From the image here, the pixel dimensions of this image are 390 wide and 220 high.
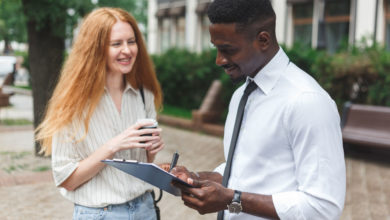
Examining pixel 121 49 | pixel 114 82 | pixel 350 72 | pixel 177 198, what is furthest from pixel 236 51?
pixel 350 72

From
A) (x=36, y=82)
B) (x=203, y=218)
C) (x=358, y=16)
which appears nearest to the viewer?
(x=203, y=218)

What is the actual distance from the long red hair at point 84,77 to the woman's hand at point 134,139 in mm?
176

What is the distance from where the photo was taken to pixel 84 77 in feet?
7.82

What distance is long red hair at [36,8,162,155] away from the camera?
231 centimetres

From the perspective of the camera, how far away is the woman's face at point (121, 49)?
2.44m

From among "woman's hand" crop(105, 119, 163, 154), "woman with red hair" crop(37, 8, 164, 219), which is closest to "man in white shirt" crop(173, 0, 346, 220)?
"woman's hand" crop(105, 119, 163, 154)

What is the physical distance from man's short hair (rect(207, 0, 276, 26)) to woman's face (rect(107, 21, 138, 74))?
34.7 inches

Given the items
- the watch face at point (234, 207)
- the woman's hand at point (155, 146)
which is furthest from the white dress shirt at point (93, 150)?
the watch face at point (234, 207)

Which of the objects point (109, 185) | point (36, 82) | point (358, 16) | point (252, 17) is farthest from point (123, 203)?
point (358, 16)

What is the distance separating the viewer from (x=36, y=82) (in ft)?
25.2

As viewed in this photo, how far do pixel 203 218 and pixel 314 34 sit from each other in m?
14.1

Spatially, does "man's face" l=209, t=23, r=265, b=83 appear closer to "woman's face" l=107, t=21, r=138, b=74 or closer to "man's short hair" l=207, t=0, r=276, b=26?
"man's short hair" l=207, t=0, r=276, b=26

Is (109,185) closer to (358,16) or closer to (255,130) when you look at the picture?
(255,130)

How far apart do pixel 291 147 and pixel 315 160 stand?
124 mm
